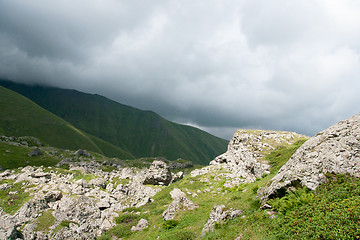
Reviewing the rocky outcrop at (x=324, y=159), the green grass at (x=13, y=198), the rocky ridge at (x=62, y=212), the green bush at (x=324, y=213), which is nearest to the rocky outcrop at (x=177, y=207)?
the rocky ridge at (x=62, y=212)

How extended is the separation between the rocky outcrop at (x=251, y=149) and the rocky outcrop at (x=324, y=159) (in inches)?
885

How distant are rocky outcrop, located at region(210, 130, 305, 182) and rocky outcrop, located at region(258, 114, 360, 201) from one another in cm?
2247

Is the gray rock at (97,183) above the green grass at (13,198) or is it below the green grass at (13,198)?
above

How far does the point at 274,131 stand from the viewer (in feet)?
201

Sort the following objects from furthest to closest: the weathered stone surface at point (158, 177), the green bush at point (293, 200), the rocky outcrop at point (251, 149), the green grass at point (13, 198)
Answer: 1. the weathered stone surface at point (158, 177)
2. the green grass at point (13, 198)
3. the rocky outcrop at point (251, 149)
4. the green bush at point (293, 200)

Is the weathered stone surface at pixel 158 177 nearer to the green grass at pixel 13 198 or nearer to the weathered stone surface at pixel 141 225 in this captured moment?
the green grass at pixel 13 198

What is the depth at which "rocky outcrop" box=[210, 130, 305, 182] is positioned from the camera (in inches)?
1778

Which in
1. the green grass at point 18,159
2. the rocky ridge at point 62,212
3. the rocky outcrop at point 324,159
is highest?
the rocky outcrop at point 324,159

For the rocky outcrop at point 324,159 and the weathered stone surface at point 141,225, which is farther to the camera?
the weathered stone surface at point 141,225

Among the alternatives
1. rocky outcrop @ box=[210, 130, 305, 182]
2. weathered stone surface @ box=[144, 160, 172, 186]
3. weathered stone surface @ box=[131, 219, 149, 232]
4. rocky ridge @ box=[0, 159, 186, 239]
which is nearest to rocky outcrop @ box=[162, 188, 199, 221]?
weathered stone surface @ box=[131, 219, 149, 232]

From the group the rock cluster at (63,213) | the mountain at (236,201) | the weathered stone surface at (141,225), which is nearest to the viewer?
the mountain at (236,201)

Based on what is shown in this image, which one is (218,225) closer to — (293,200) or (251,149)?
(293,200)

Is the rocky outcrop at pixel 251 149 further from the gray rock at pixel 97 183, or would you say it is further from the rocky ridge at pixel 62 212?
the gray rock at pixel 97 183

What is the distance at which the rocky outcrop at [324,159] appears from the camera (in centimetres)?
1535
